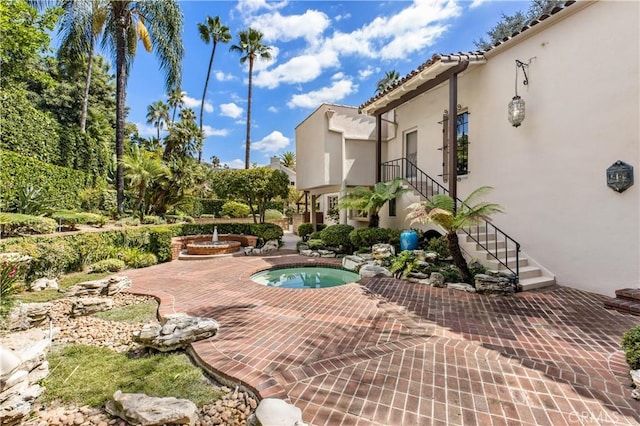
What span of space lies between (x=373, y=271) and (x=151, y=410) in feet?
21.4

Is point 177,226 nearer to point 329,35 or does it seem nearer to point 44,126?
point 44,126

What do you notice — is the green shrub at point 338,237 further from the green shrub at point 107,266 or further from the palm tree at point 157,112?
the palm tree at point 157,112

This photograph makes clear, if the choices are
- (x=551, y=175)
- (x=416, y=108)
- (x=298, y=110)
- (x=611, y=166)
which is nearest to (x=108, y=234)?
(x=416, y=108)

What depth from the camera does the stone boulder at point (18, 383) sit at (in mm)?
2587

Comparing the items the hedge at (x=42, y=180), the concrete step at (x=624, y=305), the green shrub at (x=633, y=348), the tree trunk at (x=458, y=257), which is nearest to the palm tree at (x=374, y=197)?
the tree trunk at (x=458, y=257)

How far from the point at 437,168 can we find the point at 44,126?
1883 cm

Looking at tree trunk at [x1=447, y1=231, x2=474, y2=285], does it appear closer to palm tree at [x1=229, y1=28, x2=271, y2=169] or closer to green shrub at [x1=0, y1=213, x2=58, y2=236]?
green shrub at [x1=0, y1=213, x2=58, y2=236]

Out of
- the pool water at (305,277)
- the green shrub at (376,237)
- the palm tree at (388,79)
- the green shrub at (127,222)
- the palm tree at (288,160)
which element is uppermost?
the palm tree at (388,79)

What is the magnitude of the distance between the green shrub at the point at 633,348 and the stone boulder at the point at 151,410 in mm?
4848

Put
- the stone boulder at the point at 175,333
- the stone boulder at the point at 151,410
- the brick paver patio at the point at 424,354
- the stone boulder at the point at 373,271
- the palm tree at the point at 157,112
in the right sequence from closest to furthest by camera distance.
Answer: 1. the stone boulder at the point at 151,410
2. the brick paver patio at the point at 424,354
3. the stone boulder at the point at 175,333
4. the stone boulder at the point at 373,271
5. the palm tree at the point at 157,112

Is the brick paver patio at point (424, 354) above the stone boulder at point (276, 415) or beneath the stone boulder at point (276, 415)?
beneath

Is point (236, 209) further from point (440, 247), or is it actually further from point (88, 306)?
point (440, 247)

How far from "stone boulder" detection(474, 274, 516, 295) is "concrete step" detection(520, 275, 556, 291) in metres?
0.39

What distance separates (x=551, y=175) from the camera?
701cm
